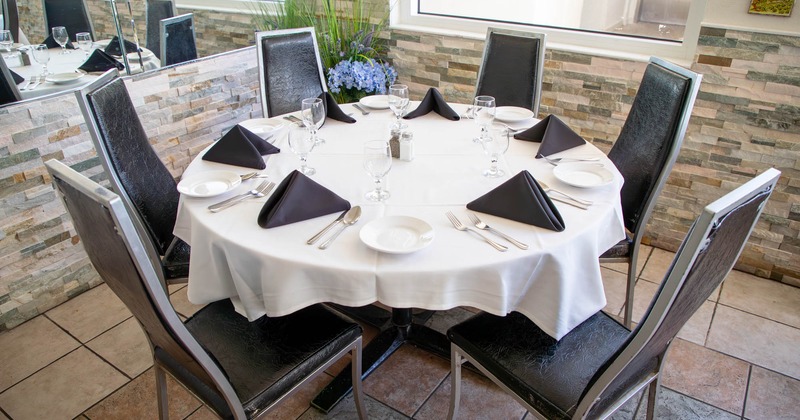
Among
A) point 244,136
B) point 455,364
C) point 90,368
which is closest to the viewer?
point 455,364

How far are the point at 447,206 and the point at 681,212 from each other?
1692 millimetres

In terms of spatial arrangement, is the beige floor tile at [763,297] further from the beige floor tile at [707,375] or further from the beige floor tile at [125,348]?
the beige floor tile at [125,348]

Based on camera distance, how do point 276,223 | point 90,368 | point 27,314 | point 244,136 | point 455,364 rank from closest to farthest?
point 276,223
point 455,364
point 244,136
point 90,368
point 27,314

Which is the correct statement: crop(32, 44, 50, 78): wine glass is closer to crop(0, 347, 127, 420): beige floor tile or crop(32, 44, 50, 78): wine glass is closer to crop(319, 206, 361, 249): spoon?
crop(0, 347, 127, 420): beige floor tile

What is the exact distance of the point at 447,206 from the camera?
1535 millimetres

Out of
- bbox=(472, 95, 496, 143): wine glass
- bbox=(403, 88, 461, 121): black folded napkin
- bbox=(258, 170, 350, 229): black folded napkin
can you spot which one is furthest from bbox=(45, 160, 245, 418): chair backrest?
bbox=(403, 88, 461, 121): black folded napkin

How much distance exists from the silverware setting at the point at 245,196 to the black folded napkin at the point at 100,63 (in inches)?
57.0

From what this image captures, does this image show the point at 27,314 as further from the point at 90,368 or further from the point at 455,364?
the point at 455,364

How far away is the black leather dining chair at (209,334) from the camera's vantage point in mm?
1069

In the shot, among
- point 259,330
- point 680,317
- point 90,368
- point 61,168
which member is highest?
point 61,168

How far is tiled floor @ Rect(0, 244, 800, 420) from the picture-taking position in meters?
1.83

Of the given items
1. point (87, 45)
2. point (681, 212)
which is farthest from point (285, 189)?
point (681, 212)

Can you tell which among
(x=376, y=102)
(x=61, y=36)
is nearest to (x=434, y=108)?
(x=376, y=102)

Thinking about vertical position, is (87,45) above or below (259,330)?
above
